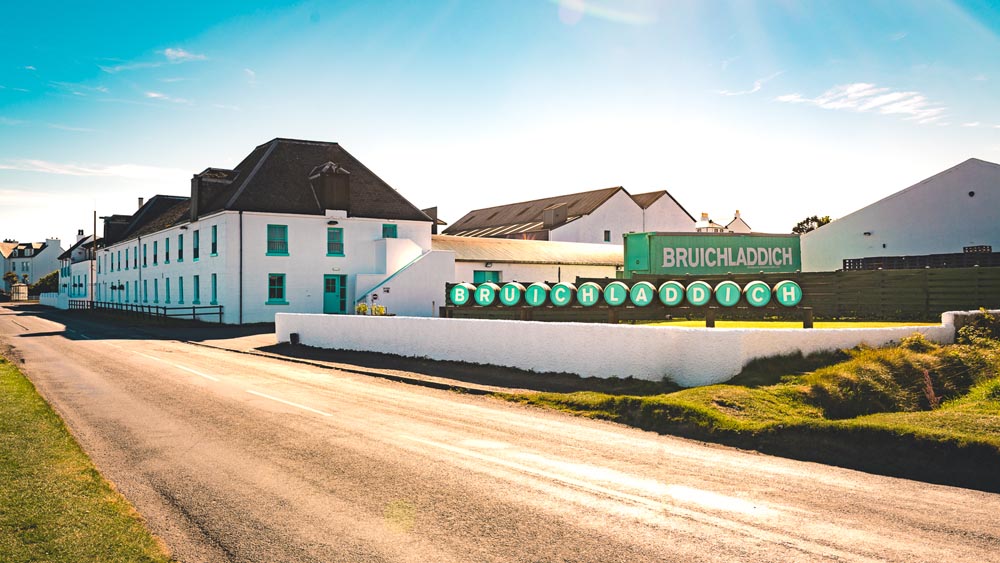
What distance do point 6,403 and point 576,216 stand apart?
60432 mm

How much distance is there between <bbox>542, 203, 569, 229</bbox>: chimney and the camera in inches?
Result: 2788

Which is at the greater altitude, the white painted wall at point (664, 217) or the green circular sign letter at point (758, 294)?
the white painted wall at point (664, 217)

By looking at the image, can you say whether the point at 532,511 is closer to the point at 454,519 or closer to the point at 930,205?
the point at 454,519

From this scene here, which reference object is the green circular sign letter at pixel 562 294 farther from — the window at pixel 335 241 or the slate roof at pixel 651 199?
the slate roof at pixel 651 199

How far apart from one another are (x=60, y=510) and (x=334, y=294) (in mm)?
37305

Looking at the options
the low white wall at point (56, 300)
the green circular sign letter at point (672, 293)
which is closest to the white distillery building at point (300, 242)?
the green circular sign letter at point (672, 293)

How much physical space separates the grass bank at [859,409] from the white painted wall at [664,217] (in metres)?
56.3

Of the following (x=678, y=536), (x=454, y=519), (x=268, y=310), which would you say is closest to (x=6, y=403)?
(x=454, y=519)

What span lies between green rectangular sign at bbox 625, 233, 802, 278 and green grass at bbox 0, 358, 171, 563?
101ft

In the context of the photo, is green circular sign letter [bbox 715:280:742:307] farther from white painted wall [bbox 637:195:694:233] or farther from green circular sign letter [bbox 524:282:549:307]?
white painted wall [bbox 637:195:694:233]

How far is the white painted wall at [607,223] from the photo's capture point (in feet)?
229

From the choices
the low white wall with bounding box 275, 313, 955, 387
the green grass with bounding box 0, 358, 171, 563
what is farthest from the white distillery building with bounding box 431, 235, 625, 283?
the green grass with bounding box 0, 358, 171, 563

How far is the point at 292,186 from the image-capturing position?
44.3 m

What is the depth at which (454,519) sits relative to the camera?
6.88m
